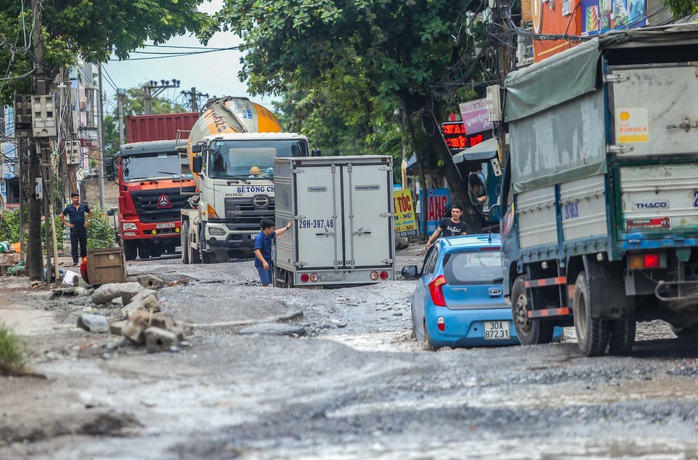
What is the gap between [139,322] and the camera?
14328 mm

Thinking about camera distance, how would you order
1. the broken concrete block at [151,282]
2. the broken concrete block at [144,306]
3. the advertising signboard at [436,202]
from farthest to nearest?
1. the advertising signboard at [436,202]
2. the broken concrete block at [151,282]
3. the broken concrete block at [144,306]

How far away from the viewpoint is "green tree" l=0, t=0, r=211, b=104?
31.0m

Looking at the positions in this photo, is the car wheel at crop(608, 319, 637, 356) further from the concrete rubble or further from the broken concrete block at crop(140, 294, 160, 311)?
the broken concrete block at crop(140, 294, 160, 311)

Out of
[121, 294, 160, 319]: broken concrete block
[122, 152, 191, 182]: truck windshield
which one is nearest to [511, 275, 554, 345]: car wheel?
[121, 294, 160, 319]: broken concrete block

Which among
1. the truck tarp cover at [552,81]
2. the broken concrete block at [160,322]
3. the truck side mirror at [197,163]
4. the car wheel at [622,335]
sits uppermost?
the truck side mirror at [197,163]

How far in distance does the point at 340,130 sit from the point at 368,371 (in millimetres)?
44851

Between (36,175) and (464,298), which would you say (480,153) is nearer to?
(36,175)

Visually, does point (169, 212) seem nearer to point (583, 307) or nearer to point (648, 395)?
point (583, 307)

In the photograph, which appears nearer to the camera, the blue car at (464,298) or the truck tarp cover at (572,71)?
the truck tarp cover at (572,71)

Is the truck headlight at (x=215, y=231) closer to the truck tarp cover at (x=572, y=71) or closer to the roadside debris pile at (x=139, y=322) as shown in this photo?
the roadside debris pile at (x=139, y=322)

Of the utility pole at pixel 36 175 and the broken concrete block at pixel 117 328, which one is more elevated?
the utility pole at pixel 36 175

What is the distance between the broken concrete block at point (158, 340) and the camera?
14.0m

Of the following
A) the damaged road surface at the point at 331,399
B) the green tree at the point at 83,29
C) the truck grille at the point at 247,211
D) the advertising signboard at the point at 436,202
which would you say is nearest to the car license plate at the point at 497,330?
the damaged road surface at the point at 331,399

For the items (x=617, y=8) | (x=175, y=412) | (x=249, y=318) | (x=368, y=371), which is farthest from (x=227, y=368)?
(x=617, y=8)
